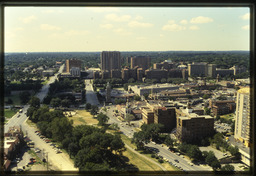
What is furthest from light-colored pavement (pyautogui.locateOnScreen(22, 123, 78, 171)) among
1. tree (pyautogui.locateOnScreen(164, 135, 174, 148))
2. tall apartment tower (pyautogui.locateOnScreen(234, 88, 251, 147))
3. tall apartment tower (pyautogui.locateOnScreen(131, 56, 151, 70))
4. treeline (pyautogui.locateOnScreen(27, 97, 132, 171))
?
tall apartment tower (pyautogui.locateOnScreen(131, 56, 151, 70))

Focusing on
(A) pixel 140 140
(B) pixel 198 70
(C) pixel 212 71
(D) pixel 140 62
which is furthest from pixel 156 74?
(A) pixel 140 140

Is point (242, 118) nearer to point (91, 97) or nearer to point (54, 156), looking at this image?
point (54, 156)

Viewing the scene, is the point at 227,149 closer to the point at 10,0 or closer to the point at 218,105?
the point at 218,105

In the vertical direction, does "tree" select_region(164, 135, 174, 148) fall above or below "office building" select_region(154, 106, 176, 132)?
below

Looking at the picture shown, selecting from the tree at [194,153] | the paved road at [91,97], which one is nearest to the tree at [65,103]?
the paved road at [91,97]

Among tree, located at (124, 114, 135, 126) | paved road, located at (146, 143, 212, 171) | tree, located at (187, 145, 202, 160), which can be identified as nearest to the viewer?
paved road, located at (146, 143, 212, 171)

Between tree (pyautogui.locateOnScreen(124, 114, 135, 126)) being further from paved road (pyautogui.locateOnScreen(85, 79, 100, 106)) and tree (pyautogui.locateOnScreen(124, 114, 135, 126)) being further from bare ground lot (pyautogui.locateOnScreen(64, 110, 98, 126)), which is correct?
paved road (pyautogui.locateOnScreen(85, 79, 100, 106))

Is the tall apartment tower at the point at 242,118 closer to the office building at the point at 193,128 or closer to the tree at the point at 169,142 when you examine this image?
the office building at the point at 193,128
